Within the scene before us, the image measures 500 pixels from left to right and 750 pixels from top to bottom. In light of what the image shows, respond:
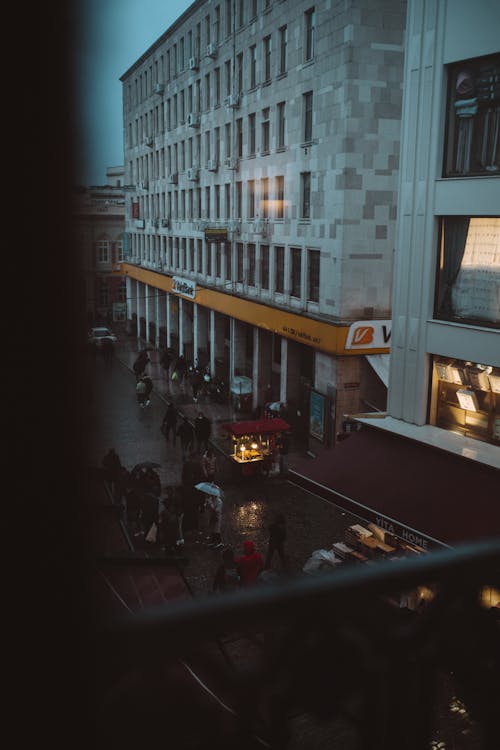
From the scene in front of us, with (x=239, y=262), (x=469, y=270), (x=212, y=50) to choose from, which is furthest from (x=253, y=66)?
(x=469, y=270)

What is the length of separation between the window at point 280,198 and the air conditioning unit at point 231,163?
503 centimetres

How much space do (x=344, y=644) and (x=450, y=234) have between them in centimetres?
1265

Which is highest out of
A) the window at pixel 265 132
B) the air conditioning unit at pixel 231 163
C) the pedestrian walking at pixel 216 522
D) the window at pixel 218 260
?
the window at pixel 265 132

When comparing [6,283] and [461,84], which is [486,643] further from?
[461,84]

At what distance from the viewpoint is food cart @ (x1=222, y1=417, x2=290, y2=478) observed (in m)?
21.2

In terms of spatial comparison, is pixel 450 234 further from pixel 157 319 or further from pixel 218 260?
pixel 157 319

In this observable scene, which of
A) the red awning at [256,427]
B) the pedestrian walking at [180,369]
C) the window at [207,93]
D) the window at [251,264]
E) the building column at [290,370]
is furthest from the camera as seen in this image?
the pedestrian walking at [180,369]

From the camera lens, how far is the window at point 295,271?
2738 cm

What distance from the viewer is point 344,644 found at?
6.82 feet

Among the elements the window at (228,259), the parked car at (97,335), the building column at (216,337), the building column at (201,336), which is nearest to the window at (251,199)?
the window at (228,259)

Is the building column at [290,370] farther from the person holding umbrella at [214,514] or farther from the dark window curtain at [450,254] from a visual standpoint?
the dark window curtain at [450,254]

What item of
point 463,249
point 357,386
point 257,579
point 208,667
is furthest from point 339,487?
point 208,667

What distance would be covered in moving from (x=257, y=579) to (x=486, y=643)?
33.6ft

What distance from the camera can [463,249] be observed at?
43.9 ft
